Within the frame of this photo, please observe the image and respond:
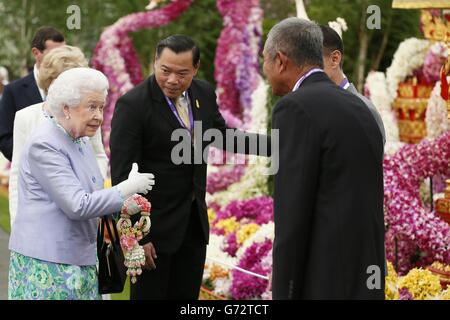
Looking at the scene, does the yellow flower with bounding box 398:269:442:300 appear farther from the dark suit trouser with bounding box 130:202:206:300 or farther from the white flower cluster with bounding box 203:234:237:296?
the white flower cluster with bounding box 203:234:237:296

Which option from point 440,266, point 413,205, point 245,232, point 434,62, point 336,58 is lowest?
point 440,266

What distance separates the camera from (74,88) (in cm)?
459

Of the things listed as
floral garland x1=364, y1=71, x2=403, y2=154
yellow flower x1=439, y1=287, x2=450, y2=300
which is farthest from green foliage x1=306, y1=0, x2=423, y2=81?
yellow flower x1=439, y1=287, x2=450, y2=300

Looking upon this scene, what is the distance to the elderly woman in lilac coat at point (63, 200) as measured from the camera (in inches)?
176

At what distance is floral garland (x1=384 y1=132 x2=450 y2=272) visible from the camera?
22.6 feet

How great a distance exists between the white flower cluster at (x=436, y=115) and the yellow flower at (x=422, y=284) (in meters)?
2.74

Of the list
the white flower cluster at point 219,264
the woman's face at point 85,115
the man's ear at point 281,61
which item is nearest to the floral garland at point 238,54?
the white flower cluster at point 219,264

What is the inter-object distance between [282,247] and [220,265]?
163 inches

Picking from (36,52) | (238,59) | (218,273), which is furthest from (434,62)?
(36,52)

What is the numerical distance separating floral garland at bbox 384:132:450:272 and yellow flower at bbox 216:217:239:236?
1.76 meters

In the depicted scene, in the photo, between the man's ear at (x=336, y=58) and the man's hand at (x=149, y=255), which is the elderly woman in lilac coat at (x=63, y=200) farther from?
the man's ear at (x=336, y=58)

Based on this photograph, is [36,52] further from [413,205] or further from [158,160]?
[413,205]

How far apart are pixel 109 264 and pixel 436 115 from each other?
5149mm

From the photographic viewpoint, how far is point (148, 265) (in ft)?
17.9
